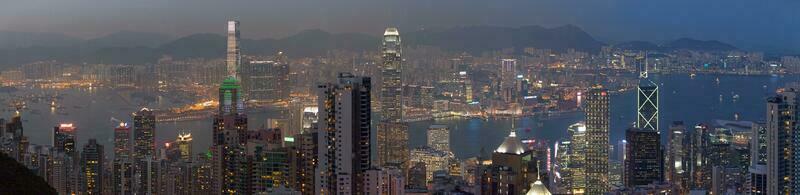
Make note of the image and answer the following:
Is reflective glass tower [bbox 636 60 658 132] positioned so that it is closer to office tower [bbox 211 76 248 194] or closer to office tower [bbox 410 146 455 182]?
office tower [bbox 410 146 455 182]

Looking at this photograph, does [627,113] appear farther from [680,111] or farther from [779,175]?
[779,175]

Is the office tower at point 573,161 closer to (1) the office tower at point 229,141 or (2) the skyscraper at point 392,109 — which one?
(2) the skyscraper at point 392,109

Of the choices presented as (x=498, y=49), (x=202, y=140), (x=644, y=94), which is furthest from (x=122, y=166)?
(x=644, y=94)

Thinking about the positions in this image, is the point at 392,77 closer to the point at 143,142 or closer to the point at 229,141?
the point at 229,141

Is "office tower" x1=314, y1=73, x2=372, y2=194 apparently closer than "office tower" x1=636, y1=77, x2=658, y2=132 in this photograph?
Yes

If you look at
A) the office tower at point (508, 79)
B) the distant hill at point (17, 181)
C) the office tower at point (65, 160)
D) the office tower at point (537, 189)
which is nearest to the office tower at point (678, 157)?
the office tower at point (508, 79)

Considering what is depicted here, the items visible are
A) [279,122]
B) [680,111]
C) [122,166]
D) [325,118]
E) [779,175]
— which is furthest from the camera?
[680,111]

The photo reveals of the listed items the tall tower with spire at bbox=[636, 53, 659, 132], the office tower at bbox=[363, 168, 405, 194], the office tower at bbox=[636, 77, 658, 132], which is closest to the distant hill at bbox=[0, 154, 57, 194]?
the office tower at bbox=[363, 168, 405, 194]
